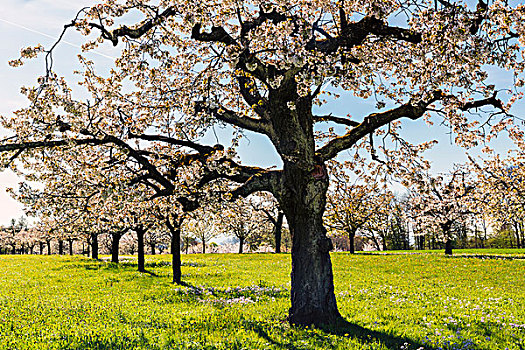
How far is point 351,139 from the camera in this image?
37.4 ft

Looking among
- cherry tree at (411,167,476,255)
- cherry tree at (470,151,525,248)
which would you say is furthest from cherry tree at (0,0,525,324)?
cherry tree at (411,167,476,255)

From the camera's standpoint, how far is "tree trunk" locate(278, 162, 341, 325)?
9.96 meters

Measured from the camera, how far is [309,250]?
10234 millimetres

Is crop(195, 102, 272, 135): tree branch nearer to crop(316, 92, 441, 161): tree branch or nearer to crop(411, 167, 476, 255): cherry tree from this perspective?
crop(316, 92, 441, 161): tree branch

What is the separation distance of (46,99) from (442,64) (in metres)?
9.23

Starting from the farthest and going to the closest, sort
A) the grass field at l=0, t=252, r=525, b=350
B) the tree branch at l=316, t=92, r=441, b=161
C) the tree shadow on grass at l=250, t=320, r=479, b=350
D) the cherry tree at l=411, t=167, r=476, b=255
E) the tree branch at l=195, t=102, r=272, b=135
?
the cherry tree at l=411, t=167, r=476, b=255 < the tree branch at l=195, t=102, r=272, b=135 < the tree branch at l=316, t=92, r=441, b=161 < the grass field at l=0, t=252, r=525, b=350 < the tree shadow on grass at l=250, t=320, r=479, b=350

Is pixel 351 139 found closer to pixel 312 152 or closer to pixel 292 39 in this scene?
pixel 312 152

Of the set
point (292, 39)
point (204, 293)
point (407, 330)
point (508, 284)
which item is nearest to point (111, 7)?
point (292, 39)

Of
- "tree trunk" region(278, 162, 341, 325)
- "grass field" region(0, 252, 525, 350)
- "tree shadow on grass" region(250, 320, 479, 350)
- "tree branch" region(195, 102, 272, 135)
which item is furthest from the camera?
"tree branch" region(195, 102, 272, 135)

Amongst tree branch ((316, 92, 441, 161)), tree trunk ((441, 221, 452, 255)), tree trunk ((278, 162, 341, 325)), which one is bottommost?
tree trunk ((441, 221, 452, 255))

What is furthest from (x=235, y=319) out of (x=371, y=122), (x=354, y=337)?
(x=371, y=122)

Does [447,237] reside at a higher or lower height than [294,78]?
lower

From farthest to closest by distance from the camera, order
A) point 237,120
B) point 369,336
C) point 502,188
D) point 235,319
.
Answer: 1. point 502,188
2. point 237,120
3. point 235,319
4. point 369,336

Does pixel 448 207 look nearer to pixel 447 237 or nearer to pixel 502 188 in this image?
pixel 447 237
